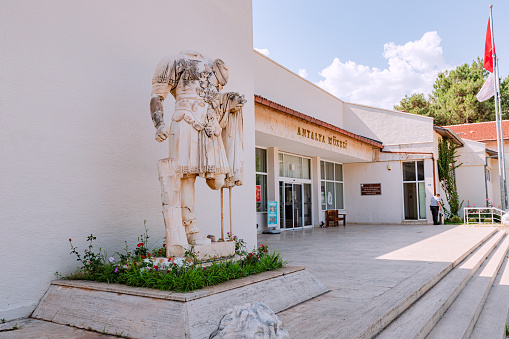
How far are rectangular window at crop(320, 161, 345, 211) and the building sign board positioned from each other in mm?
1055

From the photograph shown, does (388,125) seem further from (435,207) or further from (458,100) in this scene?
(458,100)

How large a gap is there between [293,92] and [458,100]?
1069 inches

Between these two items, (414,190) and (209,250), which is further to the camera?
(414,190)

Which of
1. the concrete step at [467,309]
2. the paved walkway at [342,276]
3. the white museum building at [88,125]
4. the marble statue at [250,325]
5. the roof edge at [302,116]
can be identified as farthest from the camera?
the roof edge at [302,116]

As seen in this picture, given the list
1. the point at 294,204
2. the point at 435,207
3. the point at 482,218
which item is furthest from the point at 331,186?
the point at 482,218

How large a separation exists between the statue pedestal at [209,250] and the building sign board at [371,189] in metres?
15.1

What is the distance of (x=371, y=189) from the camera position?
18609 millimetres

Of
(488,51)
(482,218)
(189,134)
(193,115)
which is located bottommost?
(482,218)

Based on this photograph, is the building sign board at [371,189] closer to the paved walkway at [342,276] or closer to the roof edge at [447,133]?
the roof edge at [447,133]

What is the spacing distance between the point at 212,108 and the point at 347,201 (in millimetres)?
16028

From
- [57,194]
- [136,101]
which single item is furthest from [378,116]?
[57,194]

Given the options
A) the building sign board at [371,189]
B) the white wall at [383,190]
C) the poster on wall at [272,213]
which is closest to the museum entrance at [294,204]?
the poster on wall at [272,213]

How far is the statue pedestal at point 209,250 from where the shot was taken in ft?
12.6

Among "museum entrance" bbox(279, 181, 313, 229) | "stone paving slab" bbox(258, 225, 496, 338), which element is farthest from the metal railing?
"museum entrance" bbox(279, 181, 313, 229)
